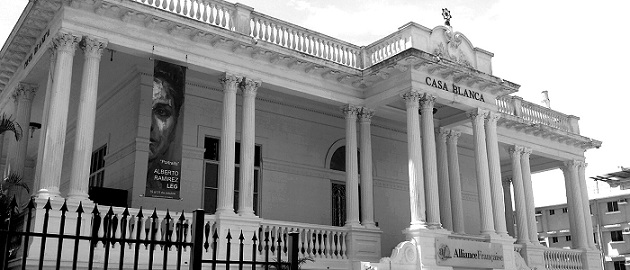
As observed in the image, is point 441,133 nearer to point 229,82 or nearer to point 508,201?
point 229,82

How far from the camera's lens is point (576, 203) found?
23.2 meters

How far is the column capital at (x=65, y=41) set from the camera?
1252cm

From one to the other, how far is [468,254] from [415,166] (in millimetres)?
2831

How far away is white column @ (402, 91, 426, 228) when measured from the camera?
1570cm

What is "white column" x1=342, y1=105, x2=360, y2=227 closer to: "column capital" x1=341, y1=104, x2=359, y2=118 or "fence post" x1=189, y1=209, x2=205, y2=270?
"column capital" x1=341, y1=104, x2=359, y2=118

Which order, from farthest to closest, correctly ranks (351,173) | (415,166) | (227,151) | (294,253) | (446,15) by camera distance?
(446,15), (351,173), (415,166), (227,151), (294,253)

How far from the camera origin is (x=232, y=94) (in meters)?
14.9

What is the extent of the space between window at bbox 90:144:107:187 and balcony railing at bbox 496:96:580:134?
13.5 meters

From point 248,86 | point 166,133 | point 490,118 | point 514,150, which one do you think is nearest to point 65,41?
point 166,133

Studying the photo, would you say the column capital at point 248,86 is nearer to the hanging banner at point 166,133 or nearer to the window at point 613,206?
the hanging banner at point 166,133

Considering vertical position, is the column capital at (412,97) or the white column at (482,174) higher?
the column capital at (412,97)

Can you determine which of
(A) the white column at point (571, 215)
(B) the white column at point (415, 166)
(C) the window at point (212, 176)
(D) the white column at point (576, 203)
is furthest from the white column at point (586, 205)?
(C) the window at point (212, 176)

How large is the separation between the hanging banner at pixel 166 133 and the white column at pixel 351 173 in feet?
17.5

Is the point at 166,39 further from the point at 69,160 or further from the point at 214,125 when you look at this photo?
the point at 69,160
